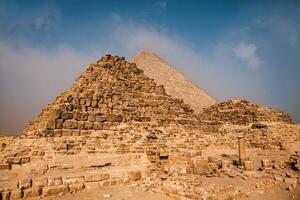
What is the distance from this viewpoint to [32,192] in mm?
9016

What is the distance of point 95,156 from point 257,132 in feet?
73.2

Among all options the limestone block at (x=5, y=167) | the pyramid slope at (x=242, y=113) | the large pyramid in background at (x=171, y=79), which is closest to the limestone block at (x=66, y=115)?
the limestone block at (x=5, y=167)

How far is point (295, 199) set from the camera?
9539mm

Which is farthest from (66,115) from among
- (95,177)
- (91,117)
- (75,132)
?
(95,177)

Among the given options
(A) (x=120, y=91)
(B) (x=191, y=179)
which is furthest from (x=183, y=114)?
(B) (x=191, y=179)

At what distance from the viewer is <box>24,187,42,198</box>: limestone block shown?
8.92 m

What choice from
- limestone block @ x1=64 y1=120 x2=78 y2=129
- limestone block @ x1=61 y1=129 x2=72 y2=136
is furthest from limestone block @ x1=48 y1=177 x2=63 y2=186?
limestone block @ x1=64 y1=120 x2=78 y2=129

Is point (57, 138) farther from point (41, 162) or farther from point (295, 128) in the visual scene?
point (295, 128)

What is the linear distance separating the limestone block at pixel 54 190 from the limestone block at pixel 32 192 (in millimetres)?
172

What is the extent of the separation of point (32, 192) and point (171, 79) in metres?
31.0

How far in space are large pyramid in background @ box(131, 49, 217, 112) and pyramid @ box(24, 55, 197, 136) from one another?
16.4 metres

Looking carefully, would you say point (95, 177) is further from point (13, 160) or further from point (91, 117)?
point (91, 117)

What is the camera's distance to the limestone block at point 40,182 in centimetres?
930

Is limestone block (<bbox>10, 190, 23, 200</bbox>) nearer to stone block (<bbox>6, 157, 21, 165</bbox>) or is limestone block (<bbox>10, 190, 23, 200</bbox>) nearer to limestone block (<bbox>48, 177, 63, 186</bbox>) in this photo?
limestone block (<bbox>48, 177, 63, 186</bbox>)
